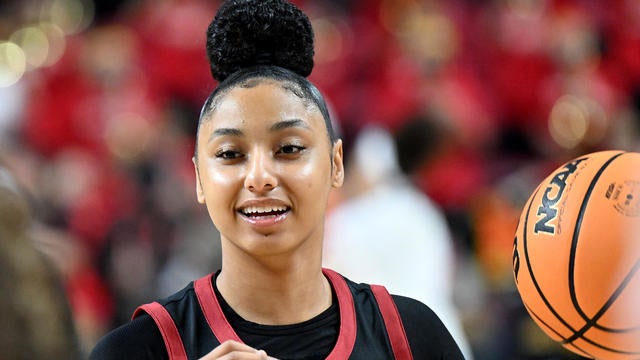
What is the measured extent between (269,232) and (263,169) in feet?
0.43

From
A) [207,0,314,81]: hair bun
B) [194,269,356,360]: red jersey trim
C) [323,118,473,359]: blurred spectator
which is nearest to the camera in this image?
[194,269,356,360]: red jersey trim

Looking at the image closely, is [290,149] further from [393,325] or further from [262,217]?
[393,325]

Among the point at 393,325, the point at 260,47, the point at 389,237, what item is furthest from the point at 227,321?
the point at 389,237

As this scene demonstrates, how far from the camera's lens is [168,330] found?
2354 millimetres

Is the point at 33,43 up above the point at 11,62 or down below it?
above

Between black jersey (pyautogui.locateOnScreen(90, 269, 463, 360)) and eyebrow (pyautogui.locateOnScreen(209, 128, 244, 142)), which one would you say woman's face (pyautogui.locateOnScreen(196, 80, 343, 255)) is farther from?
black jersey (pyautogui.locateOnScreen(90, 269, 463, 360))

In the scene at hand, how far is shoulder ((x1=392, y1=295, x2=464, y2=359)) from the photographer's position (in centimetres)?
248

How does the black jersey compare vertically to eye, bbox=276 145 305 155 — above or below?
below

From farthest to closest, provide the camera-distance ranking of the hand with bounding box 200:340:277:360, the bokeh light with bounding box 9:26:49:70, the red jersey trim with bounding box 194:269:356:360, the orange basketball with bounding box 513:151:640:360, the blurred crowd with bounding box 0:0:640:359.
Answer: the bokeh light with bounding box 9:26:49:70 → the blurred crowd with bounding box 0:0:640:359 → the red jersey trim with bounding box 194:269:356:360 → the orange basketball with bounding box 513:151:640:360 → the hand with bounding box 200:340:277:360

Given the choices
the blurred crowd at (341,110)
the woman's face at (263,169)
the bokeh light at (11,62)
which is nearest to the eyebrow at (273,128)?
the woman's face at (263,169)

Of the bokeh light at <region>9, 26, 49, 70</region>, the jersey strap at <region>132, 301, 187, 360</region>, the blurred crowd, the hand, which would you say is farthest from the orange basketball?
the bokeh light at <region>9, 26, 49, 70</region>

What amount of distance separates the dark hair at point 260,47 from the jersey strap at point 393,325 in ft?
1.20

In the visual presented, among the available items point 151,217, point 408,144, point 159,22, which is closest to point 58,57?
point 159,22

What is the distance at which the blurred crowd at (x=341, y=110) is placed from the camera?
19.2 feet
